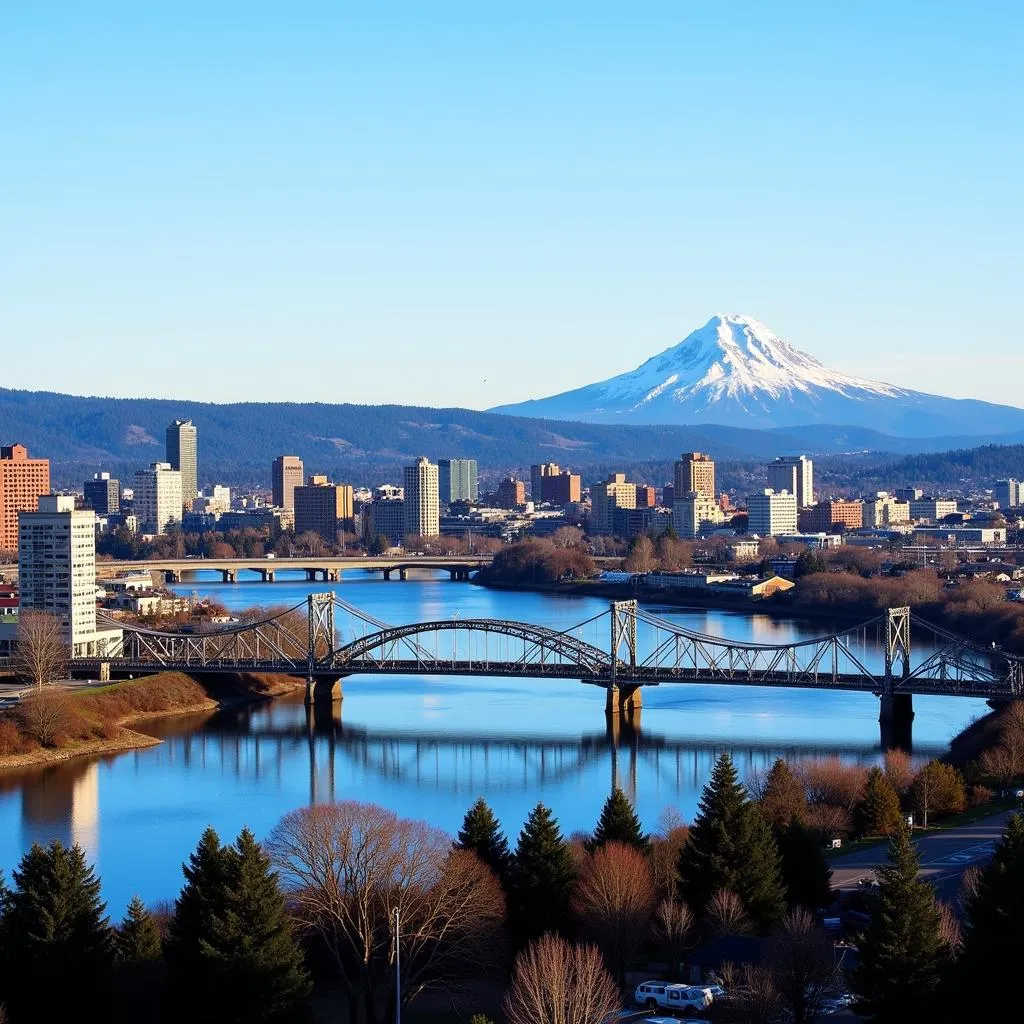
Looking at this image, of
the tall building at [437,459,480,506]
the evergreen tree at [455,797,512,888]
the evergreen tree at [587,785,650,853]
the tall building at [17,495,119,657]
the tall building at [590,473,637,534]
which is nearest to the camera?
the evergreen tree at [455,797,512,888]

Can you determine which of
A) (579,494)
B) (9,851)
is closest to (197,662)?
(9,851)

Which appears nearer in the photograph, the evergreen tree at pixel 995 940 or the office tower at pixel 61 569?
the evergreen tree at pixel 995 940

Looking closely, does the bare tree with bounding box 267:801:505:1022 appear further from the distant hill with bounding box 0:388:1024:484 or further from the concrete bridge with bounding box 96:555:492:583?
the distant hill with bounding box 0:388:1024:484

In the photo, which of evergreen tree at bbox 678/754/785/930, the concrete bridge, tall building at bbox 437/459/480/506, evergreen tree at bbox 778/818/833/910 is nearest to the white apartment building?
the concrete bridge

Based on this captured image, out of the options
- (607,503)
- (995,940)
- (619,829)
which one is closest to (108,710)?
(619,829)

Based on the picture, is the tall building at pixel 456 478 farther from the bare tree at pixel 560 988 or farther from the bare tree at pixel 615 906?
the bare tree at pixel 560 988

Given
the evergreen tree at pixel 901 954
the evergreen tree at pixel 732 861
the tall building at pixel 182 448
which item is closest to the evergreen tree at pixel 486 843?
the evergreen tree at pixel 732 861
